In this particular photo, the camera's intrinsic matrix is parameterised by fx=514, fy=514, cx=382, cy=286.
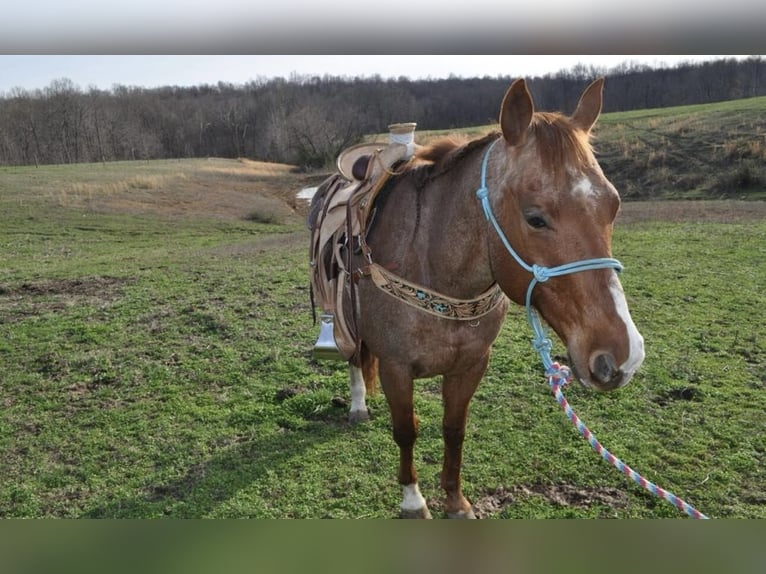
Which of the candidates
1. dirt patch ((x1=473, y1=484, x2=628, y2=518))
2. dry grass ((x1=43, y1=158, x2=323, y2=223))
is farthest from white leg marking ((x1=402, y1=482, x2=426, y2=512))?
dry grass ((x1=43, y1=158, x2=323, y2=223))

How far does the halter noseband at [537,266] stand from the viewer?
1537mm

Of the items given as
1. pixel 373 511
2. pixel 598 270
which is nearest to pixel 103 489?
pixel 373 511

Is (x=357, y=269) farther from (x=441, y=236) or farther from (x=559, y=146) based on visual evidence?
(x=559, y=146)

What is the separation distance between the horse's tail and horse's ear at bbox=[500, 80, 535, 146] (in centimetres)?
150

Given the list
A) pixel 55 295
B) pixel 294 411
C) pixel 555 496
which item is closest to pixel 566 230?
pixel 555 496

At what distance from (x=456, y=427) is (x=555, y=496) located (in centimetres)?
79

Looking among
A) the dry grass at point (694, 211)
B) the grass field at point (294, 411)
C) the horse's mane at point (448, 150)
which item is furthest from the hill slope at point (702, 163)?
the horse's mane at point (448, 150)

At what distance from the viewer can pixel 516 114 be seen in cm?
168

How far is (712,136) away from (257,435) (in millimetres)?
13898

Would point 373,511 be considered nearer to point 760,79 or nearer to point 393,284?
point 393,284

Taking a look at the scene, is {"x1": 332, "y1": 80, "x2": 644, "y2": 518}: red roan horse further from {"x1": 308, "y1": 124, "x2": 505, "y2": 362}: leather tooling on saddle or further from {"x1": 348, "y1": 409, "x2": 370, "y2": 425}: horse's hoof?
{"x1": 348, "y1": 409, "x2": 370, "y2": 425}: horse's hoof

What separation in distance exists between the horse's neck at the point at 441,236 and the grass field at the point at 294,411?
1.44 metres

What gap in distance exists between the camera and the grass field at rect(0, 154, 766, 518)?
295cm

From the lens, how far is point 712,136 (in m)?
12.9
